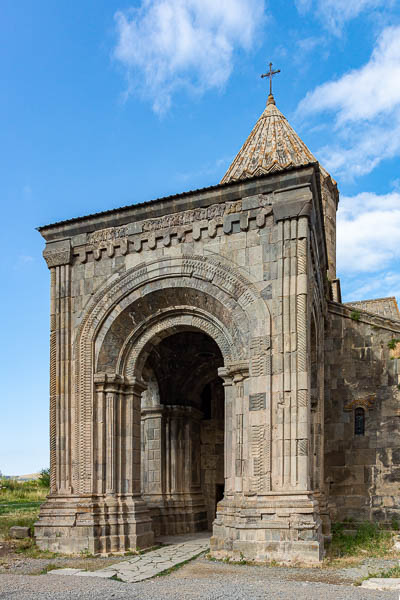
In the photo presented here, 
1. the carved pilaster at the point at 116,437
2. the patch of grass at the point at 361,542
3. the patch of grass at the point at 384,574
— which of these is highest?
the carved pilaster at the point at 116,437

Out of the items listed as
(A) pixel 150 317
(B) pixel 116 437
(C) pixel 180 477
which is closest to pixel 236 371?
(A) pixel 150 317

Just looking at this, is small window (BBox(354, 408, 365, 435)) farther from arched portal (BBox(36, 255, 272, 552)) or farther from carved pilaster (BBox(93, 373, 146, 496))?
carved pilaster (BBox(93, 373, 146, 496))

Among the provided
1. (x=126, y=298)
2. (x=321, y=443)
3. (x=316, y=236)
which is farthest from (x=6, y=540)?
(x=316, y=236)

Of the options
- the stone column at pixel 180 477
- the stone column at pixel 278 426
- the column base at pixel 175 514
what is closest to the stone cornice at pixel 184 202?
the stone column at pixel 278 426

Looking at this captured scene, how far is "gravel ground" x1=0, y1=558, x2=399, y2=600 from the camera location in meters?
8.91

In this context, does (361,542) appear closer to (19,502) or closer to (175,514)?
(175,514)

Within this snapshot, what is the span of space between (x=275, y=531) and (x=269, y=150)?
11095mm

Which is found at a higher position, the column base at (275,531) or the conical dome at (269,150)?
the conical dome at (269,150)

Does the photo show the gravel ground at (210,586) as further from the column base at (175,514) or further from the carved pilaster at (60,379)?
the column base at (175,514)

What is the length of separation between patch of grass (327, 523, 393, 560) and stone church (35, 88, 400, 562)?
0.39 meters

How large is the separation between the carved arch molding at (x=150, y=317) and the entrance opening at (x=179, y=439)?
79.8 inches

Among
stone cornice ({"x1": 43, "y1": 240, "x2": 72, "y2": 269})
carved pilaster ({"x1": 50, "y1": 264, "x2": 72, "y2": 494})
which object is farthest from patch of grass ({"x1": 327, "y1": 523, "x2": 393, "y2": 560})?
stone cornice ({"x1": 43, "y1": 240, "x2": 72, "y2": 269})

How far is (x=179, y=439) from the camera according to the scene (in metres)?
17.5

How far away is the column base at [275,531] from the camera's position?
37.1ft
